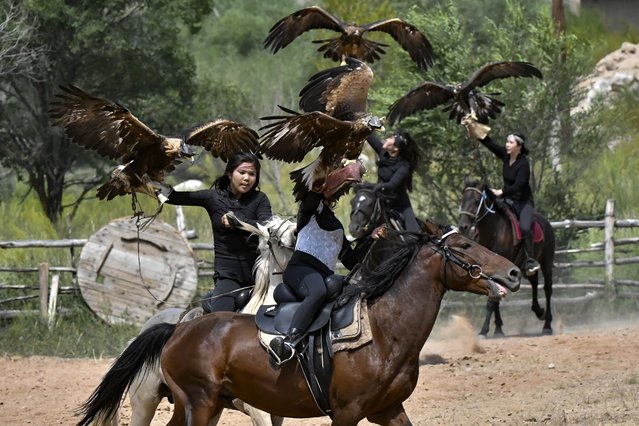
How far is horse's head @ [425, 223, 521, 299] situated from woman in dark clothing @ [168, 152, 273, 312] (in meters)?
1.60

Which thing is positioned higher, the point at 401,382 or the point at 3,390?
the point at 401,382

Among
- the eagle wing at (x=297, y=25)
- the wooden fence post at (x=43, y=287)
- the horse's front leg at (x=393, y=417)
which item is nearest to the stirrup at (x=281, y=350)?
the horse's front leg at (x=393, y=417)

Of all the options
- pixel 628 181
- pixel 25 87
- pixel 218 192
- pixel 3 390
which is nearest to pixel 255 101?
pixel 25 87

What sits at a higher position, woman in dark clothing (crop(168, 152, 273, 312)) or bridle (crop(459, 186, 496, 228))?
woman in dark clothing (crop(168, 152, 273, 312))

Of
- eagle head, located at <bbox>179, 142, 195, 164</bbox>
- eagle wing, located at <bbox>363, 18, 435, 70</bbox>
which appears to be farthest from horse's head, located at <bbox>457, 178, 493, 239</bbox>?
eagle head, located at <bbox>179, 142, 195, 164</bbox>

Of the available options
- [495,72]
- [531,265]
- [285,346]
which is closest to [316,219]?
[285,346]

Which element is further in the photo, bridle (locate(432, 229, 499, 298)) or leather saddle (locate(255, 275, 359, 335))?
leather saddle (locate(255, 275, 359, 335))

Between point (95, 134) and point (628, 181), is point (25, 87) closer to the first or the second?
point (628, 181)

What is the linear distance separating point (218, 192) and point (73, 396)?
13.9 ft

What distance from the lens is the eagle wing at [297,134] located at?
265 inches

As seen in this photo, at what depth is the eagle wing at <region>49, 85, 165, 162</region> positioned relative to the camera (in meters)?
7.01

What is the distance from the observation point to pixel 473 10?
35719 mm

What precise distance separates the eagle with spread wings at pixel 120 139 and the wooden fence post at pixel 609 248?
1151 cm

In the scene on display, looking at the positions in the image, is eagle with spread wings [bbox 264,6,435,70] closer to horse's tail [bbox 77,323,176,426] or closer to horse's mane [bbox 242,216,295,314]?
horse's mane [bbox 242,216,295,314]
